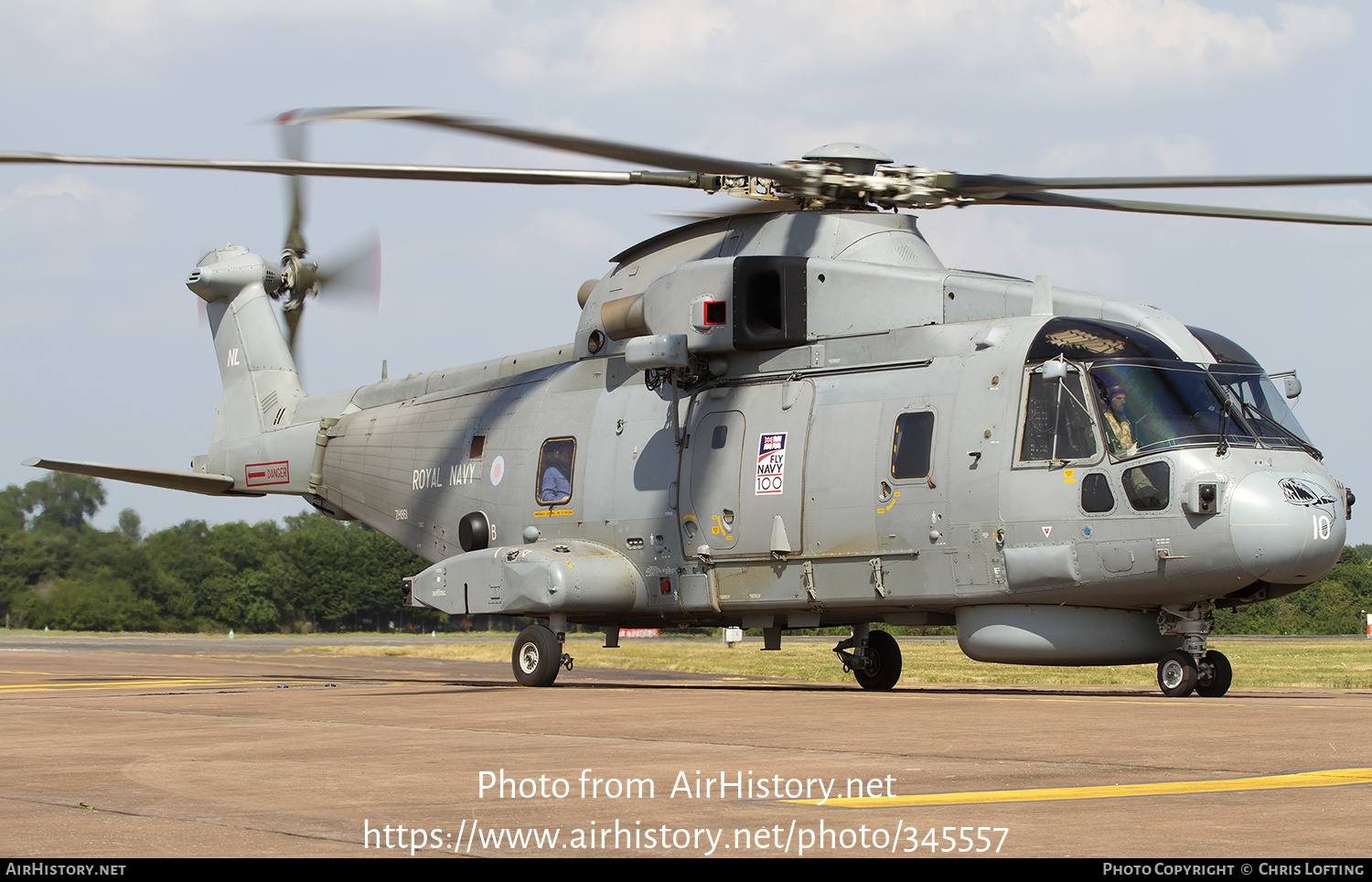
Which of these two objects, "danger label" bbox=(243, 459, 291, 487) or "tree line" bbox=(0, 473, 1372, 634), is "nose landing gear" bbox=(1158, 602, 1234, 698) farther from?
"tree line" bbox=(0, 473, 1372, 634)

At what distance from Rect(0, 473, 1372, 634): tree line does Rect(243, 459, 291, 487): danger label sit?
1336 centimetres

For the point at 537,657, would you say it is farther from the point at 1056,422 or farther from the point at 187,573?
the point at 187,573

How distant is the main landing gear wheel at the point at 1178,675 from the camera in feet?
44.2

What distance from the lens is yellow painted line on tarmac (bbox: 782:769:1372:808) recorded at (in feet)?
20.6

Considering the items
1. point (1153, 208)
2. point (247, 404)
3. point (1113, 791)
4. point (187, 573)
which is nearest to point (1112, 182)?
point (1153, 208)

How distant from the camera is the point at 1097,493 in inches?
523

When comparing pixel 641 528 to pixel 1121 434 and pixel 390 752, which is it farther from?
pixel 390 752

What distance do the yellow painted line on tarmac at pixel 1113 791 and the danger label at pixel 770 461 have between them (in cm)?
863

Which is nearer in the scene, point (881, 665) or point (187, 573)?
point (881, 665)

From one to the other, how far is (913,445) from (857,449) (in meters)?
0.63

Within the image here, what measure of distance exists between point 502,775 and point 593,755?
1.10 meters

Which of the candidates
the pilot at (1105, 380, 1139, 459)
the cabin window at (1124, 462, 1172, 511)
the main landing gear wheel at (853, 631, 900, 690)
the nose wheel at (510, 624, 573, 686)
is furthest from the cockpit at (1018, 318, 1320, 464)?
the nose wheel at (510, 624, 573, 686)

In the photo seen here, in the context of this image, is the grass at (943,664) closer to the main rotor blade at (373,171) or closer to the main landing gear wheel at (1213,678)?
the main landing gear wheel at (1213,678)
